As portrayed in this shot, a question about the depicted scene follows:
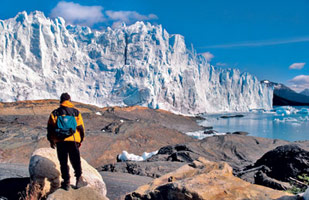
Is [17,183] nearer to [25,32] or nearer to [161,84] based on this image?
[25,32]

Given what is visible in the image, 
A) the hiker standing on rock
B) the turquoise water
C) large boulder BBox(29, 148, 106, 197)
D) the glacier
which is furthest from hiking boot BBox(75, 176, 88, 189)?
the glacier

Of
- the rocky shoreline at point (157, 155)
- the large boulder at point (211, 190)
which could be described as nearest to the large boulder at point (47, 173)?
the rocky shoreline at point (157, 155)

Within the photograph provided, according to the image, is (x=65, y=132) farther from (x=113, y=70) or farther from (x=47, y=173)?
(x=113, y=70)

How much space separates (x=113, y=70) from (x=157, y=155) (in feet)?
149

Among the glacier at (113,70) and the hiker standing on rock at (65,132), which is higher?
the glacier at (113,70)

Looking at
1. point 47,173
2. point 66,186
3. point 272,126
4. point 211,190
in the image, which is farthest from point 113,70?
point 211,190

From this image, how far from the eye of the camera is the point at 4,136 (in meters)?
10.8

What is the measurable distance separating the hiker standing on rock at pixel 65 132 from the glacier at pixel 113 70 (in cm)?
4243

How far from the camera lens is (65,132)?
3143 millimetres

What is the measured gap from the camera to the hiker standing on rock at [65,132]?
3.16 metres

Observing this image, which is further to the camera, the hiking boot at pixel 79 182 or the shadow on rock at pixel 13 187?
the shadow on rock at pixel 13 187

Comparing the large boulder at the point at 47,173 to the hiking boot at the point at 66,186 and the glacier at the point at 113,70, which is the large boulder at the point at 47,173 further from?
the glacier at the point at 113,70

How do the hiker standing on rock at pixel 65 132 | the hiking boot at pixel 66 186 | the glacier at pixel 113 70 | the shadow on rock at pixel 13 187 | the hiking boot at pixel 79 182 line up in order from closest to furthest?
the hiker standing on rock at pixel 65 132 < the hiking boot at pixel 66 186 < the hiking boot at pixel 79 182 < the shadow on rock at pixel 13 187 < the glacier at pixel 113 70

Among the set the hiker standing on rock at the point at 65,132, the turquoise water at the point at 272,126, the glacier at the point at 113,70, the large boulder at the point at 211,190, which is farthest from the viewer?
the glacier at the point at 113,70
